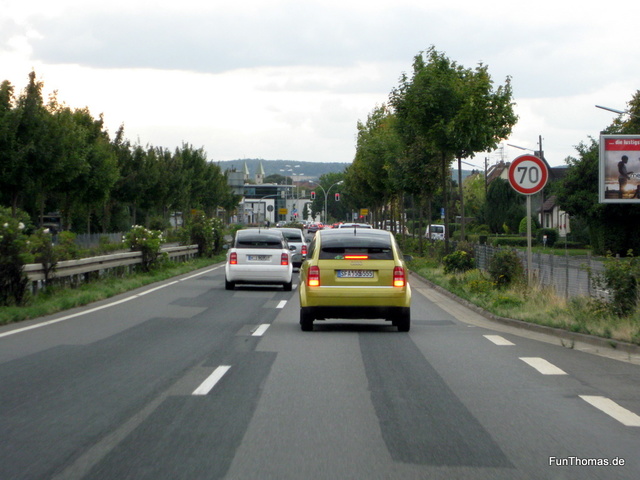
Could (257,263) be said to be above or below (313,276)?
below

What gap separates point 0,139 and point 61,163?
3454 mm

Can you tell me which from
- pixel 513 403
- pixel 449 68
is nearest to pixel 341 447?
pixel 513 403

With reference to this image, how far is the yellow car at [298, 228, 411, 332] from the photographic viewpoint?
1412 centimetres

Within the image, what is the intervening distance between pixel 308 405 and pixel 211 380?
1661mm

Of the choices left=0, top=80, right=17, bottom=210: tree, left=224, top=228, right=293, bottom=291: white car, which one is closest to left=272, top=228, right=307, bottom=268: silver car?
left=224, top=228, right=293, bottom=291: white car

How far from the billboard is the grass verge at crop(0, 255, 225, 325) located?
13.7 meters

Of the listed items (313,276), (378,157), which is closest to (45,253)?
(313,276)

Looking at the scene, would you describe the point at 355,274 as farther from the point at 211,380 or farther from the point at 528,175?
the point at 528,175

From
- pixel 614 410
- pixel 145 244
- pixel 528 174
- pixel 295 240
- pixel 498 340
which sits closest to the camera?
pixel 614 410

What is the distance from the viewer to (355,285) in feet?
46.5

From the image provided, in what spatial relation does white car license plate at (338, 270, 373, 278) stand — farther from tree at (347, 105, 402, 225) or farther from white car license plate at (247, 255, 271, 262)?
tree at (347, 105, 402, 225)

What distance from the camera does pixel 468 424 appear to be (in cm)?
719

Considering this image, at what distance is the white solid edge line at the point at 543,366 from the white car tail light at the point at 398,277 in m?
3.19

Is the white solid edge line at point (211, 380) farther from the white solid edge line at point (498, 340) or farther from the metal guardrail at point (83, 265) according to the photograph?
the metal guardrail at point (83, 265)
